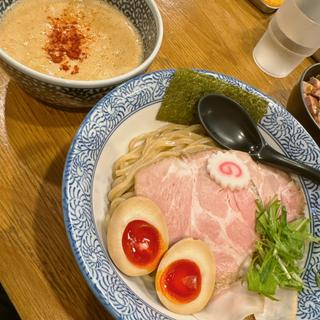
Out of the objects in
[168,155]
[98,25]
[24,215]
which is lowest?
[24,215]

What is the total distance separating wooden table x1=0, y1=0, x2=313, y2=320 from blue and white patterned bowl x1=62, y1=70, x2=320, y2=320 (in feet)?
0.53

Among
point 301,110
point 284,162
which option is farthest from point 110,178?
point 301,110

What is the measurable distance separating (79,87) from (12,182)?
1.16 feet

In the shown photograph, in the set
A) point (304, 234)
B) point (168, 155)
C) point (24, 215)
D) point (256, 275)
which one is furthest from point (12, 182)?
point (304, 234)

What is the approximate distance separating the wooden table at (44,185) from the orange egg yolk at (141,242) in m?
0.19

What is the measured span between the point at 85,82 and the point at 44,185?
34cm

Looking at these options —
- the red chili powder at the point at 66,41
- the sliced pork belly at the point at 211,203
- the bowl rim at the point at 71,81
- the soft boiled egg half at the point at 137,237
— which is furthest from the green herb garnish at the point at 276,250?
the red chili powder at the point at 66,41

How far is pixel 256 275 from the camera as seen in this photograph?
3.66 ft

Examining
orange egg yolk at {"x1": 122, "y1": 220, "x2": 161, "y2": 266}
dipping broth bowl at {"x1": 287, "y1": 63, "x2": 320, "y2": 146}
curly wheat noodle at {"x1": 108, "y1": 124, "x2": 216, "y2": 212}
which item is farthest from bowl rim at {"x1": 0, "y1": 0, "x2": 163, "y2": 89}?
dipping broth bowl at {"x1": 287, "y1": 63, "x2": 320, "y2": 146}

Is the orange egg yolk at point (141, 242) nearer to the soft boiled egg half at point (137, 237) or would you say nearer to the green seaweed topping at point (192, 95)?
the soft boiled egg half at point (137, 237)

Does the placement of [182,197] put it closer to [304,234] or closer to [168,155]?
[168,155]

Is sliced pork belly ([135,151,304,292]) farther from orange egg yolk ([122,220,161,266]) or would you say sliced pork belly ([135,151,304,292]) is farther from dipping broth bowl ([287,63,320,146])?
dipping broth bowl ([287,63,320,146])

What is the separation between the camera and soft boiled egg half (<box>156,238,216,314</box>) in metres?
1.04

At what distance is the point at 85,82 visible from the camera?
110 centimetres
